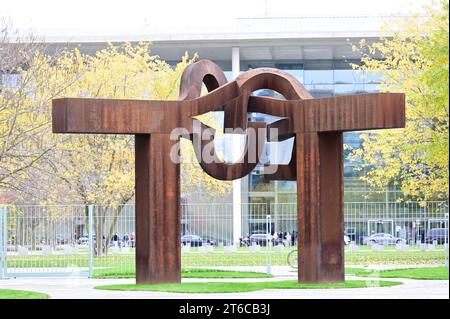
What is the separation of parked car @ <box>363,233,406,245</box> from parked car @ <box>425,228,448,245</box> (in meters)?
0.96

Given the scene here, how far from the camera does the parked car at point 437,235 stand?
33.2m

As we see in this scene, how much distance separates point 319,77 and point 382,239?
90.9 feet

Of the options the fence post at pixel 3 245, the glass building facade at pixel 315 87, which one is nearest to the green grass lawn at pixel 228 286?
the fence post at pixel 3 245

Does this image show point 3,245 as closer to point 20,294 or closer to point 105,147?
point 20,294

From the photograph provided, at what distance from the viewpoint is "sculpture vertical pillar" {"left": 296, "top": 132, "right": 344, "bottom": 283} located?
21.9m

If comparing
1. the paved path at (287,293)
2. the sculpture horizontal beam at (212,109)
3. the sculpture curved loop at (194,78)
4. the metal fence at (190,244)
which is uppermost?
the sculpture curved loop at (194,78)

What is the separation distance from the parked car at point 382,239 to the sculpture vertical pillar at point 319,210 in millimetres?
10852

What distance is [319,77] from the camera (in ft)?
200

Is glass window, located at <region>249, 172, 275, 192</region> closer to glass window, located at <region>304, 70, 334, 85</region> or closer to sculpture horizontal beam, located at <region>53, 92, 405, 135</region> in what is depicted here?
glass window, located at <region>304, 70, 334, 85</region>

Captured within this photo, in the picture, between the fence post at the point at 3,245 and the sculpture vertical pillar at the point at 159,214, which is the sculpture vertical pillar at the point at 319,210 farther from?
the fence post at the point at 3,245
